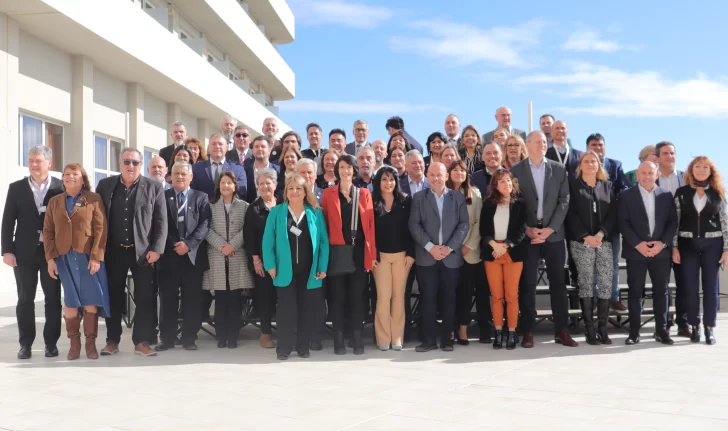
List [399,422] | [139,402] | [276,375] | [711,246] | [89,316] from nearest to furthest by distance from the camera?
[399,422]
[139,402]
[276,375]
[89,316]
[711,246]

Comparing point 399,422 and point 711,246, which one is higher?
point 711,246

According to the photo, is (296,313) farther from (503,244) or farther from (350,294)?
(503,244)

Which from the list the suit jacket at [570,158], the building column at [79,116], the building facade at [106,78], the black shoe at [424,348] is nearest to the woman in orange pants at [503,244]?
the black shoe at [424,348]

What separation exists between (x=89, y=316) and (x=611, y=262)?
533 centimetres

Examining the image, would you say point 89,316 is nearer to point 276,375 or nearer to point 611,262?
point 276,375

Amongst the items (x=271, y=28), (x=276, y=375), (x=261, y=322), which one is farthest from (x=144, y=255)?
(x=271, y=28)

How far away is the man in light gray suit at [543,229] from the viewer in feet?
23.7

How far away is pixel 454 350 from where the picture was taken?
709 centimetres

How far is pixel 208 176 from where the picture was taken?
8.23m

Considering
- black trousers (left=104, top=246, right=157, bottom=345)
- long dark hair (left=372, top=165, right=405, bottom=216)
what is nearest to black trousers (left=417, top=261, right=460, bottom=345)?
long dark hair (left=372, top=165, right=405, bottom=216)

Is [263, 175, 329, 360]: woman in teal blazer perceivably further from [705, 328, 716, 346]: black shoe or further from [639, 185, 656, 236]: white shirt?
[705, 328, 716, 346]: black shoe

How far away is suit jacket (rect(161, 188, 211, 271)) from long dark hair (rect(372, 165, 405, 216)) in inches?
70.1

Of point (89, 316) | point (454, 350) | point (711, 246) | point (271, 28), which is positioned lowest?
point (454, 350)

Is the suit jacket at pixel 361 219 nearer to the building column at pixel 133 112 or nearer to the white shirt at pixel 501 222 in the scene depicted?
the white shirt at pixel 501 222
